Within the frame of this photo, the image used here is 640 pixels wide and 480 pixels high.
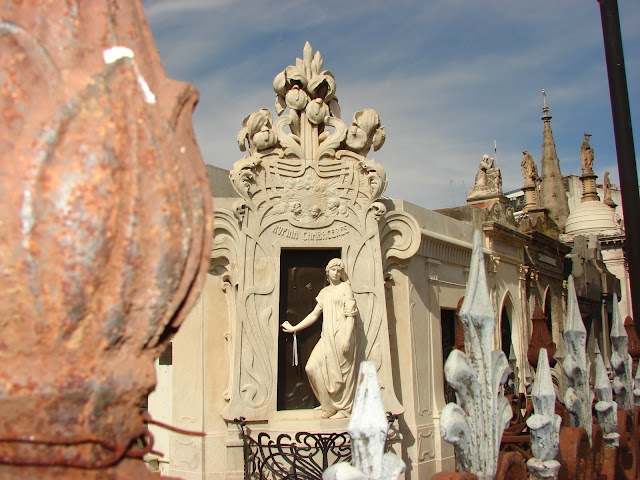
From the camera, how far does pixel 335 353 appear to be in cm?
805

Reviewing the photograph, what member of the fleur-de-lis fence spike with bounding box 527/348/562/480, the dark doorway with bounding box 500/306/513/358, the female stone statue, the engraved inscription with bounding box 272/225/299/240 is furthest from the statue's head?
the dark doorway with bounding box 500/306/513/358

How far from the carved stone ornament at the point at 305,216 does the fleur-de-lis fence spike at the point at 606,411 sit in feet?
8.59

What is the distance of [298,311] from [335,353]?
2.91ft

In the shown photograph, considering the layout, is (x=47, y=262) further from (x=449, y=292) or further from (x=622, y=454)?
(x=449, y=292)

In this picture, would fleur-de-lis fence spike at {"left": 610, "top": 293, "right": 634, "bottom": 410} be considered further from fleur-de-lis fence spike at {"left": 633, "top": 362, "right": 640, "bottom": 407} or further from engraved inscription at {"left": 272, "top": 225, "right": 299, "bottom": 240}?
engraved inscription at {"left": 272, "top": 225, "right": 299, "bottom": 240}

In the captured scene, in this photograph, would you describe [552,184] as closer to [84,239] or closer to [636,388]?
[636,388]

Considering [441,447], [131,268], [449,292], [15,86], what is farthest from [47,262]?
[449,292]

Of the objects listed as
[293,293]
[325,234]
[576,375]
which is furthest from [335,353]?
[576,375]

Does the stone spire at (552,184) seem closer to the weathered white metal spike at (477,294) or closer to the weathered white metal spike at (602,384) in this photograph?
the weathered white metal spike at (602,384)

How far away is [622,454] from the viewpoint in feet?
21.5

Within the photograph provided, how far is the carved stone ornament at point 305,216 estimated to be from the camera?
8.41m

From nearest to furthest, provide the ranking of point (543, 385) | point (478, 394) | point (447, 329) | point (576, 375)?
point (478, 394), point (543, 385), point (576, 375), point (447, 329)

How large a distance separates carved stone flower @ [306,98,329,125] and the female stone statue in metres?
1.74

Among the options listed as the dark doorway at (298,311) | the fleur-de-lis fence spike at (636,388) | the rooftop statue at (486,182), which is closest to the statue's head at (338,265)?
the dark doorway at (298,311)
